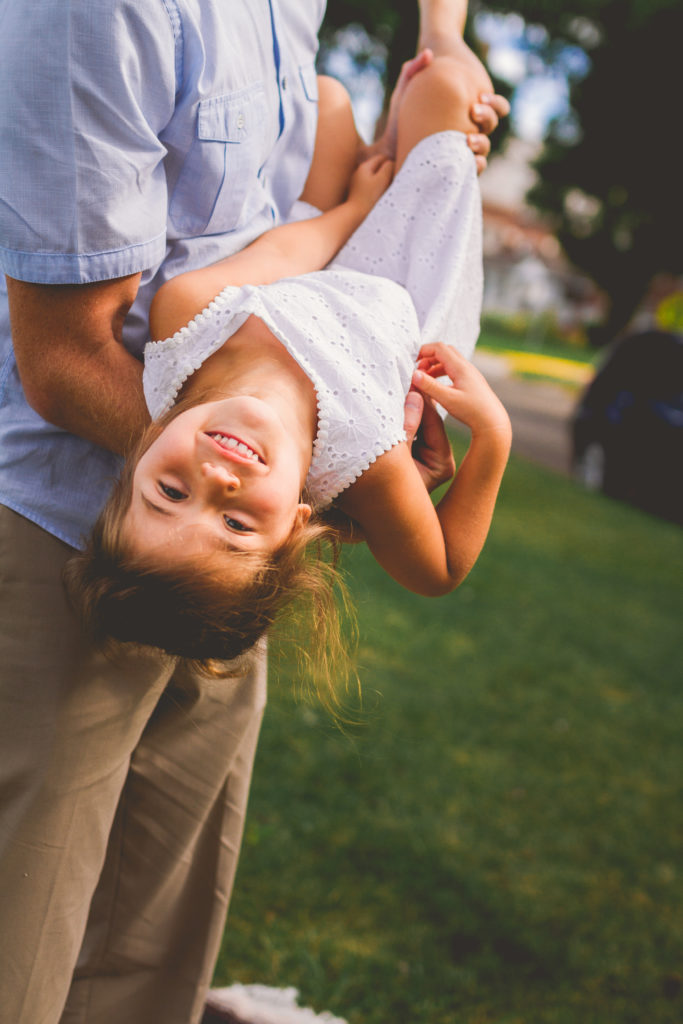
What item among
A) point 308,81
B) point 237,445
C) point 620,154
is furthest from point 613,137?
point 237,445

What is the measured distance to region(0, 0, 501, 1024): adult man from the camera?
129 centimetres

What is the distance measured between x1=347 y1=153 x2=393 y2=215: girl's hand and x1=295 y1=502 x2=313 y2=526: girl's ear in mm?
827

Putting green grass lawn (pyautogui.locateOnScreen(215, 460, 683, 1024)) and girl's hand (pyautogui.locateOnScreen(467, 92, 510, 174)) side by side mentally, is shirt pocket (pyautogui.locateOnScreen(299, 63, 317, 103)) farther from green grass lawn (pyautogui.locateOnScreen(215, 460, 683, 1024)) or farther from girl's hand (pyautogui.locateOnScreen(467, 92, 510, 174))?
green grass lawn (pyautogui.locateOnScreen(215, 460, 683, 1024))

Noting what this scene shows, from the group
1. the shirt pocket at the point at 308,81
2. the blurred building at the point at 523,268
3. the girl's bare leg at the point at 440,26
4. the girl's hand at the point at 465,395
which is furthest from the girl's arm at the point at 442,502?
the blurred building at the point at 523,268

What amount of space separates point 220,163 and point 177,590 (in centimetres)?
73

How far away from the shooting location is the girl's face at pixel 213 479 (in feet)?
5.08

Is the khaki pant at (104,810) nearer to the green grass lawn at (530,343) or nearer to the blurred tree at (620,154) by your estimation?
the blurred tree at (620,154)

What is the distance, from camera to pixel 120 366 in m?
1.54

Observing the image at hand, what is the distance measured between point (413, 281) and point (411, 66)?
23.4 inches

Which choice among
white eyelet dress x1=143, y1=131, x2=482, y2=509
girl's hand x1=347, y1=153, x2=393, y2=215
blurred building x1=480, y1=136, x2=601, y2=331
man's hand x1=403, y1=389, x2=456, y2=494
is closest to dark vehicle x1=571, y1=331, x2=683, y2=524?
girl's hand x1=347, y1=153, x2=393, y2=215

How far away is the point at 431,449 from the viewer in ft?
5.97

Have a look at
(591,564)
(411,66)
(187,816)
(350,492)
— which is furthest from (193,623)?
(591,564)

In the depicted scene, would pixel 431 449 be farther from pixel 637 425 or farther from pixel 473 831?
pixel 637 425

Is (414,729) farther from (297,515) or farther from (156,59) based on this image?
(156,59)
